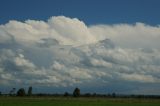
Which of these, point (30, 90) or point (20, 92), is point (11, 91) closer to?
point (30, 90)

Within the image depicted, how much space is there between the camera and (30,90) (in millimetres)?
170625

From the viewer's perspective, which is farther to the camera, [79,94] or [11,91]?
[11,91]

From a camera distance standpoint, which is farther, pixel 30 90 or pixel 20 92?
pixel 30 90

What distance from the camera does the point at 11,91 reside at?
17300 centimetres

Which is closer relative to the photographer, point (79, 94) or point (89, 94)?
point (79, 94)

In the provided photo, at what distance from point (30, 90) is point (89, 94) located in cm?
2742

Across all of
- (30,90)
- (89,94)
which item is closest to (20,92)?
(30,90)

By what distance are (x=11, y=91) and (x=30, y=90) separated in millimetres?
9564

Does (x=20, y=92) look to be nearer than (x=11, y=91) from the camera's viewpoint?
Yes

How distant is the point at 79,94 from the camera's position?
154875mm

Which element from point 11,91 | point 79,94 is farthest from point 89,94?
point 11,91

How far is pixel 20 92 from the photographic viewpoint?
486 feet

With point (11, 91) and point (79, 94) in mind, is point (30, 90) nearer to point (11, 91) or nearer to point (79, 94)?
point (11, 91)

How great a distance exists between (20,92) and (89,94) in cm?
3696
